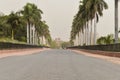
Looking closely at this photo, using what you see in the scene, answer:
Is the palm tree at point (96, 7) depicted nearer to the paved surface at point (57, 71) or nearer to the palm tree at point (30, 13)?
the palm tree at point (30, 13)

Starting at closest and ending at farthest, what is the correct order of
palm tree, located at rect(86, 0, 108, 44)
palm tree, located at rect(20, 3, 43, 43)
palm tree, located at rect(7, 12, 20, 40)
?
palm tree, located at rect(86, 0, 108, 44) → palm tree, located at rect(7, 12, 20, 40) → palm tree, located at rect(20, 3, 43, 43)

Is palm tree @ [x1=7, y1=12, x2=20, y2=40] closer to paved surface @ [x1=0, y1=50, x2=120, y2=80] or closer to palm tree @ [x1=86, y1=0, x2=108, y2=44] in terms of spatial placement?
palm tree @ [x1=86, y1=0, x2=108, y2=44]

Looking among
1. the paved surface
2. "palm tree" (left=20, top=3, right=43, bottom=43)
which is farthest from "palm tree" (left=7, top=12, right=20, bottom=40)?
the paved surface

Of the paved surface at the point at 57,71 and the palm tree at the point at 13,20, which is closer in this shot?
the paved surface at the point at 57,71

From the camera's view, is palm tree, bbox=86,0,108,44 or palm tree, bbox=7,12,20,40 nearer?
palm tree, bbox=86,0,108,44

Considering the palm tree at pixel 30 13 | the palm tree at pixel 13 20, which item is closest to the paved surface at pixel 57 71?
the palm tree at pixel 13 20

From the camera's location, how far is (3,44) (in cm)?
4622

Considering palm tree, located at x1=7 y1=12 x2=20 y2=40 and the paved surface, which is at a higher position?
palm tree, located at x1=7 y1=12 x2=20 y2=40

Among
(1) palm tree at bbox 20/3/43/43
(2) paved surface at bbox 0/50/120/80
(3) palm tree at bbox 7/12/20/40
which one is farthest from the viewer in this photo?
(1) palm tree at bbox 20/3/43/43

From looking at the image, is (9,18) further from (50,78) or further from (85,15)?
(50,78)

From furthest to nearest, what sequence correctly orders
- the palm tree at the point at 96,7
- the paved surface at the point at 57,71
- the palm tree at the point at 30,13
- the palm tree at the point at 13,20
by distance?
the palm tree at the point at 30,13, the palm tree at the point at 13,20, the palm tree at the point at 96,7, the paved surface at the point at 57,71

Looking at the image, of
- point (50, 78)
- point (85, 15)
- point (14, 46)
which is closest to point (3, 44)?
point (14, 46)

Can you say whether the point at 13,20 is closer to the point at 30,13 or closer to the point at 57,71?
the point at 30,13

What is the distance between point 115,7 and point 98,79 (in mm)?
45822
